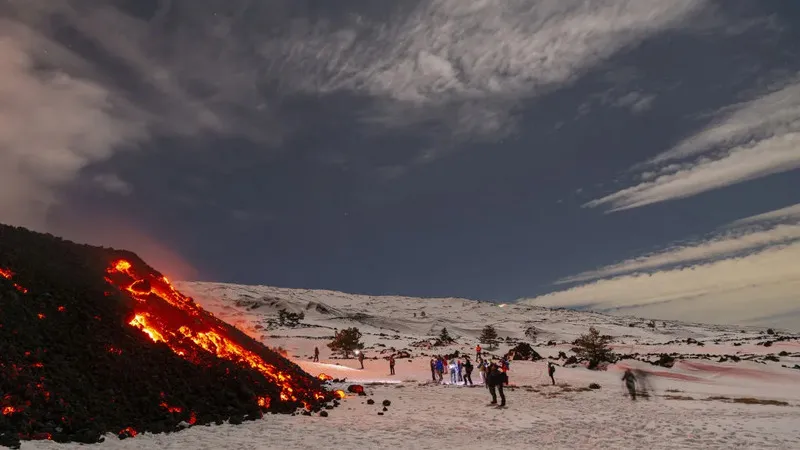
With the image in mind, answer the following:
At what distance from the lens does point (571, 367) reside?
47562 millimetres

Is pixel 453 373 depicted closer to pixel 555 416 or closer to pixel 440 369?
pixel 440 369

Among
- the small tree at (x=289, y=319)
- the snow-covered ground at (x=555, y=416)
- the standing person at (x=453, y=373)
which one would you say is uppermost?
the small tree at (x=289, y=319)

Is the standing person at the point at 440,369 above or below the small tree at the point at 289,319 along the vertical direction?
below

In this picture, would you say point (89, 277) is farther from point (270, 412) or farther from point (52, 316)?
point (270, 412)

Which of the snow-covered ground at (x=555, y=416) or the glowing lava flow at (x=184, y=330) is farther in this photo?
the glowing lava flow at (x=184, y=330)

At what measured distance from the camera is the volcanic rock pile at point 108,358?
16.1 metres

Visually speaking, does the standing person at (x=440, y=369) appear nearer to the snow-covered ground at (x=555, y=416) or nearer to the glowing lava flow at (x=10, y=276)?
the snow-covered ground at (x=555, y=416)

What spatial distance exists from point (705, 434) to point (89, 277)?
2873 cm

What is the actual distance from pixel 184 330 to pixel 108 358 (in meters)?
5.28

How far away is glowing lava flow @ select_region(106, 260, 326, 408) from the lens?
23.1 m

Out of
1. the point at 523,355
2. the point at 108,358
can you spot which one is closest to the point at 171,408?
the point at 108,358

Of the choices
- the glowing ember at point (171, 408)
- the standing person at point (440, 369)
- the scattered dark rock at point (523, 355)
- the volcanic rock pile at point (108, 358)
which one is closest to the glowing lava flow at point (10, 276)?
the volcanic rock pile at point (108, 358)

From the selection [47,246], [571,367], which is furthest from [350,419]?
[571,367]

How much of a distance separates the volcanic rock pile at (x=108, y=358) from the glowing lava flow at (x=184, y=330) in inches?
3.1
